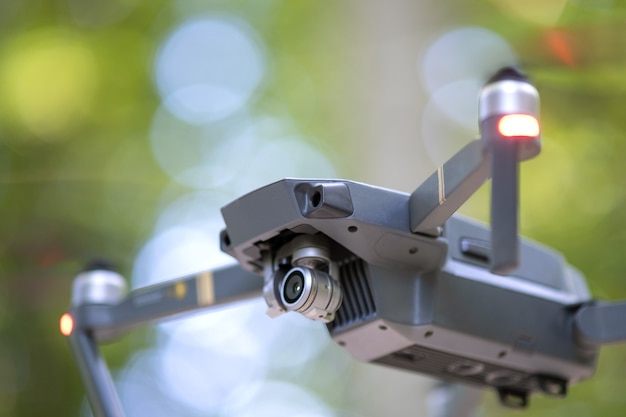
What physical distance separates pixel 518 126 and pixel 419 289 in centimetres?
29

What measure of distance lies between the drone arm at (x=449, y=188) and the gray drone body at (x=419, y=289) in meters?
0.02

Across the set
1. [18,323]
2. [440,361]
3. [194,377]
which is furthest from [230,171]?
[440,361]

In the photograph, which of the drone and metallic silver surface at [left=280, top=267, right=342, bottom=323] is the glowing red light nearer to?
the drone

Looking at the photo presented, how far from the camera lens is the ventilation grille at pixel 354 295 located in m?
→ 1.22

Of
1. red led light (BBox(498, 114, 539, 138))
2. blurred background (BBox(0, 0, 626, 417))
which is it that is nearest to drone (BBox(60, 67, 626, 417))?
red led light (BBox(498, 114, 539, 138))

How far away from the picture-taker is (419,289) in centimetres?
125

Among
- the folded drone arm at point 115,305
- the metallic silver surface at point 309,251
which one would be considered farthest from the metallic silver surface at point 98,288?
the metallic silver surface at point 309,251

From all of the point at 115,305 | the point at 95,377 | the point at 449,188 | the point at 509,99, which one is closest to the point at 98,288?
the point at 115,305

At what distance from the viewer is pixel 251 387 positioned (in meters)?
4.07

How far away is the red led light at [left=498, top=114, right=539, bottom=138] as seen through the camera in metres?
1.03

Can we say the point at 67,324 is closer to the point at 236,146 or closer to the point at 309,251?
the point at 309,251

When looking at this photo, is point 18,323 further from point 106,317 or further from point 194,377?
point 106,317

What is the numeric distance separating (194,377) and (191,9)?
5.44 feet

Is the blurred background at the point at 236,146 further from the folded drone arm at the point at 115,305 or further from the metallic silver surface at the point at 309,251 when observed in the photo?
the metallic silver surface at the point at 309,251
